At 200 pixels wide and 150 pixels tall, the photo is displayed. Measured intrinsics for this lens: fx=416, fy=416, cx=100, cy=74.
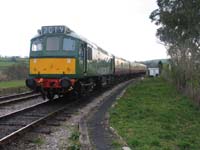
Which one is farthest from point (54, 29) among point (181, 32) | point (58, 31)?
point (181, 32)

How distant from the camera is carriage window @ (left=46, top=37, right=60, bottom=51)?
18.5m

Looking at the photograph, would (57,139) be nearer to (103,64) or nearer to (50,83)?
(50,83)

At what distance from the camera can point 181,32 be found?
33.1m

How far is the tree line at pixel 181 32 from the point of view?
25559 millimetres

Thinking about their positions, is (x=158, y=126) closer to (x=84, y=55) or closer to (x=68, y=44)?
(x=68, y=44)

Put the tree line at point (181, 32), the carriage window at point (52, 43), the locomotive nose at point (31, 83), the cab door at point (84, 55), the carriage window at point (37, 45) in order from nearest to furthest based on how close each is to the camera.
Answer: the locomotive nose at point (31, 83) < the carriage window at point (52, 43) < the carriage window at point (37, 45) < the cab door at point (84, 55) < the tree line at point (181, 32)

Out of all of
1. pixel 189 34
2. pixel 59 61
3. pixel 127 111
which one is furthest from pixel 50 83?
pixel 189 34

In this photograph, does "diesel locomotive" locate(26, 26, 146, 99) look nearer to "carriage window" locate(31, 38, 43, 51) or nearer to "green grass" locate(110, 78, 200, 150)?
"carriage window" locate(31, 38, 43, 51)

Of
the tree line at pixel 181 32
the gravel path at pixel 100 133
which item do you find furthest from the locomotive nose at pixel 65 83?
the tree line at pixel 181 32

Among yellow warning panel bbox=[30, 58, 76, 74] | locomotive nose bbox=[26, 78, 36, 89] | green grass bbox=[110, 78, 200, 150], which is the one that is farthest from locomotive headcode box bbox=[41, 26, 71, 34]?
green grass bbox=[110, 78, 200, 150]

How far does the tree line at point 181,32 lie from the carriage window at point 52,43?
835cm

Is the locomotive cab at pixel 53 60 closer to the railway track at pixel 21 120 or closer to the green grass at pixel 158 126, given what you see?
the railway track at pixel 21 120

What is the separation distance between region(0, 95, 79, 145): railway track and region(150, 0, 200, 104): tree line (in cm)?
991

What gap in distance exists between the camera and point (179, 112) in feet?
50.6
